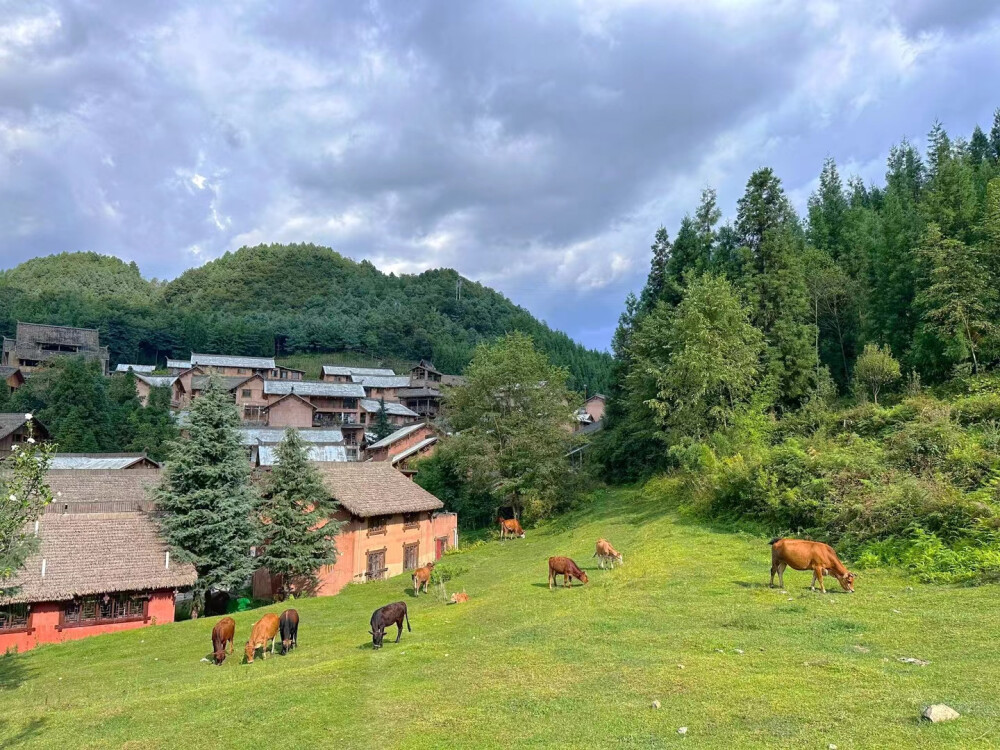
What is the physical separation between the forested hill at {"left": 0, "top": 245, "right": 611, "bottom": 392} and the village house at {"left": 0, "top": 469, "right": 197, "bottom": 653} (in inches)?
2882

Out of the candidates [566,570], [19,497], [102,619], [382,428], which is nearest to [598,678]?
[566,570]

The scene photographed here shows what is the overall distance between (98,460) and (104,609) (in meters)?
28.9

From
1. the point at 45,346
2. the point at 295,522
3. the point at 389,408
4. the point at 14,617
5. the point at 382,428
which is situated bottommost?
the point at 14,617

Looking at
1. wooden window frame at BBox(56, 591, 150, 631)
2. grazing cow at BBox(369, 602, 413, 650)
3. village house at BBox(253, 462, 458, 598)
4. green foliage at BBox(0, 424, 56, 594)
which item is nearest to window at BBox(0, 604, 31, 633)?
wooden window frame at BBox(56, 591, 150, 631)

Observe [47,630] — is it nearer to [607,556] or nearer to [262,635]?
[262,635]

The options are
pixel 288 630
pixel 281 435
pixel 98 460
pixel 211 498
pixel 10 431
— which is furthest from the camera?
pixel 281 435

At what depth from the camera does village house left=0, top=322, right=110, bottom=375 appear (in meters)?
83.8

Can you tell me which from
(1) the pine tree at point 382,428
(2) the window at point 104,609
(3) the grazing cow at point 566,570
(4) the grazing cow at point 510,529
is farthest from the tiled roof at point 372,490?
(1) the pine tree at point 382,428

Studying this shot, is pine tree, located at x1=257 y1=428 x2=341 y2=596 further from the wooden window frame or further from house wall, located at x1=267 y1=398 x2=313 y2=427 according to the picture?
house wall, located at x1=267 y1=398 x2=313 y2=427

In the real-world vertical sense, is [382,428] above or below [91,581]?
above

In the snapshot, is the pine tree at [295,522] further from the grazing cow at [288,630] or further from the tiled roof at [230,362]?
the tiled roof at [230,362]

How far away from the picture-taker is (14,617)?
2239cm

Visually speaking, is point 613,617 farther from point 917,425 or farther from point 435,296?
point 435,296

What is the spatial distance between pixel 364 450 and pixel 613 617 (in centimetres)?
5939
